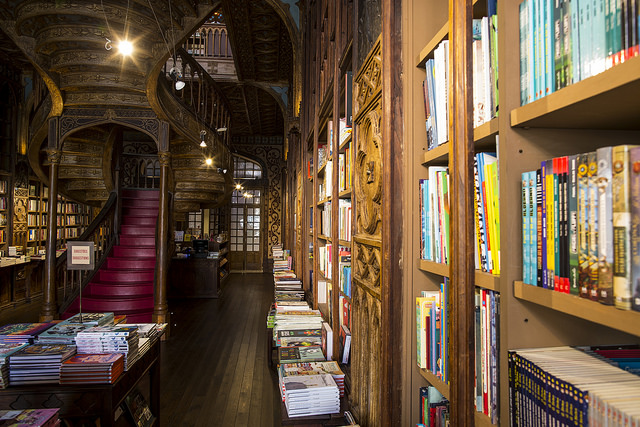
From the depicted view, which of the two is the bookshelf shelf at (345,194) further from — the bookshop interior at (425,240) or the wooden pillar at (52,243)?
the wooden pillar at (52,243)

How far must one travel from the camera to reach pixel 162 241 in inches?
221

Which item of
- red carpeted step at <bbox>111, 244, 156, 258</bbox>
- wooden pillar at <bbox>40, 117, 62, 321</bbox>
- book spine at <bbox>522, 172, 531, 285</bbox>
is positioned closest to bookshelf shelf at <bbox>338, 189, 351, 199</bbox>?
book spine at <bbox>522, 172, 531, 285</bbox>

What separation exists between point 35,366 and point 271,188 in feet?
39.8

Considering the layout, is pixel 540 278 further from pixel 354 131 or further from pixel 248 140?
pixel 248 140

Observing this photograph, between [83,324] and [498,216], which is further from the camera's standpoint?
[83,324]

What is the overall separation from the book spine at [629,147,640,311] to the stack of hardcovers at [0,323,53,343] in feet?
8.73

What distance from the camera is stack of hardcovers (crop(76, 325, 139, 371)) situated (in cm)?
205

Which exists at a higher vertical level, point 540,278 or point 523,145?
point 523,145

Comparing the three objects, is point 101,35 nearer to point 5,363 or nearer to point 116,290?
point 5,363

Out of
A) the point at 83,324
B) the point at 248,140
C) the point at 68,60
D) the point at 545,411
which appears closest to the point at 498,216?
the point at 545,411

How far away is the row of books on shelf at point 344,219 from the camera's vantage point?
2232 mm

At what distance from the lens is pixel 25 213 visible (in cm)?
873

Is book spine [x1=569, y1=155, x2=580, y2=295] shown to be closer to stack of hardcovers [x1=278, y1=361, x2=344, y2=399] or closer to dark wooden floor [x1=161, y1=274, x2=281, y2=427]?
stack of hardcovers [x1=278, y1=361, x2=344, y2=399]

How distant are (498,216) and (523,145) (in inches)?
6.5
